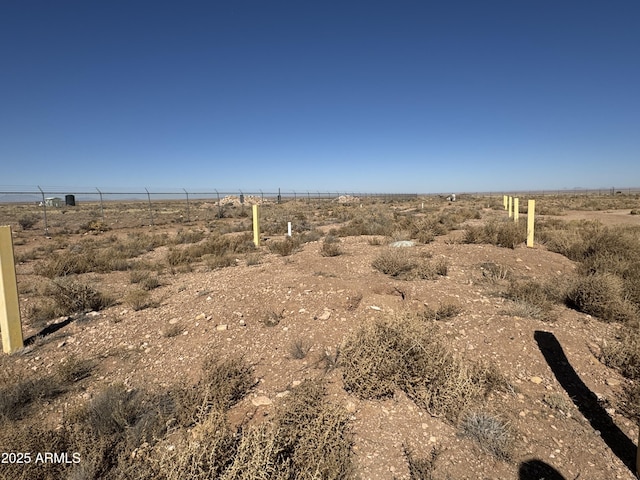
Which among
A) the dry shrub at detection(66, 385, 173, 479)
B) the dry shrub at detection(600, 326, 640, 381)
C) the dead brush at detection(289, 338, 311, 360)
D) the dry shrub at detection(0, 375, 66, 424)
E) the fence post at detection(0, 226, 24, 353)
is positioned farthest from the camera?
the fence post at detection(0, 226, 24, 353)

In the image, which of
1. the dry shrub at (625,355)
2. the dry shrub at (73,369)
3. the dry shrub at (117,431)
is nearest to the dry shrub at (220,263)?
the dry shrub at (73,369)

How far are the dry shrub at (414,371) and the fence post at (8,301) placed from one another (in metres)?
4.61

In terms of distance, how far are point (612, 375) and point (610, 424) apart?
1009 mm

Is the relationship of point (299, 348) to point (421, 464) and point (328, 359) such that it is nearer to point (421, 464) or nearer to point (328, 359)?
point (328, 359)

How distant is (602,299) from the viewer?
552cm

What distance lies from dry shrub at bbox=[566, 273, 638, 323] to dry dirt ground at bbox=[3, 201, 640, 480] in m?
0.23

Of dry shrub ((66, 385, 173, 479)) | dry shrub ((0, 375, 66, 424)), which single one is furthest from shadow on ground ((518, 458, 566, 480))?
dry shrub ((0, 375, 66, 424))

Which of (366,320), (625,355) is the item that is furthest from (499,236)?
(366,320)

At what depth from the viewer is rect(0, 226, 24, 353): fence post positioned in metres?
4.73

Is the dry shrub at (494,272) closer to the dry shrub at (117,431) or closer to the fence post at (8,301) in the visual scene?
the dry shrub at (117,431)

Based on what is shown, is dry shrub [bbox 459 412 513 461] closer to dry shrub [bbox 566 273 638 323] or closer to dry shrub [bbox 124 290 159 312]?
dry shrub [bbox 566 273 638 323]

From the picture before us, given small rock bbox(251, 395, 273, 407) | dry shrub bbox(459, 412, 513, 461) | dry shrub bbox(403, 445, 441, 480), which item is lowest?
dry shrub bbox(403, 445, 441, 480)

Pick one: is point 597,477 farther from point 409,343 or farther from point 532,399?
point 409,343

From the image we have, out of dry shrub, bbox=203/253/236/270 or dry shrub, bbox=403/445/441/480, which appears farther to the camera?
dry shrub, bbox=203/253/236/270
